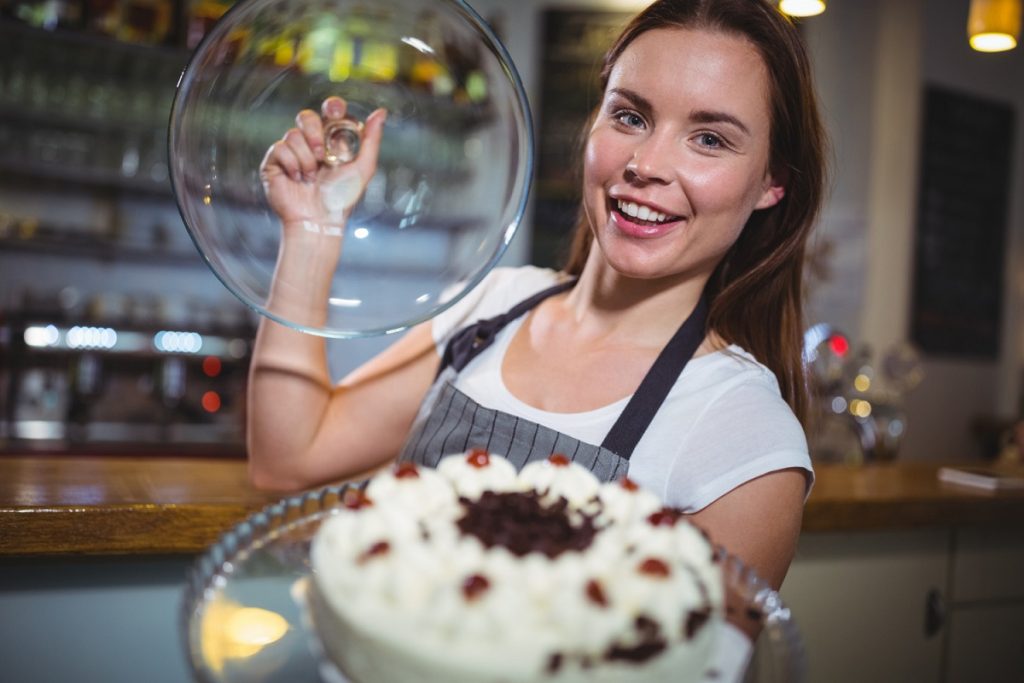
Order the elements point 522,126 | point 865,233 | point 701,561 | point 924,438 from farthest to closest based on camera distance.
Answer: point 924,438 → point 865,233 → point 522,126 → point 701,561

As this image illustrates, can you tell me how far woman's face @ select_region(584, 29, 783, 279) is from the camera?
1.15m

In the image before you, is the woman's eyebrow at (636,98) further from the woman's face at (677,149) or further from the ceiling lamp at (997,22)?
the ceiling lamp at (997,22)

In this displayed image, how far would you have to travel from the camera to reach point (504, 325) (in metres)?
1.42

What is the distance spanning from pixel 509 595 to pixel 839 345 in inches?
85.7

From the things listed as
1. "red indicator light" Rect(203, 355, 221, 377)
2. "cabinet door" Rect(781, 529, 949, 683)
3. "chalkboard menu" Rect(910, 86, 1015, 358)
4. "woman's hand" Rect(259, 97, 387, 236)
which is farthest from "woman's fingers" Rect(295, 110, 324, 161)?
"chalkboard menu" Rect(910, 86, 1015, 358)

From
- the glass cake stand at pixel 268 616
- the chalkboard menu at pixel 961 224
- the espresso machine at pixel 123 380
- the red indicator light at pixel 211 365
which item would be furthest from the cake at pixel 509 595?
the chalkboard menu at pixel 961 224

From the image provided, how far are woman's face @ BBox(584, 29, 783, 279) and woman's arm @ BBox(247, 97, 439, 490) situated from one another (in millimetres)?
303

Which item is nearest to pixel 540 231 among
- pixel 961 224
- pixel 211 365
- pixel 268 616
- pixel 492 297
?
pixel 211 365

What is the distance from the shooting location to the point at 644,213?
1183 mm

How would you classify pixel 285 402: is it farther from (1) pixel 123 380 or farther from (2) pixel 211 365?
(1) pixel 123 380

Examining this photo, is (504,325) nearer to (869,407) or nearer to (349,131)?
(349,131)

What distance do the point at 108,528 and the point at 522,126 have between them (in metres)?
0.71

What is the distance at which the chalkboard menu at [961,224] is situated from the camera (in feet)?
15.8

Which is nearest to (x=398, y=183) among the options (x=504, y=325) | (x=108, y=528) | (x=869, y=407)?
(x=504, y=325)
